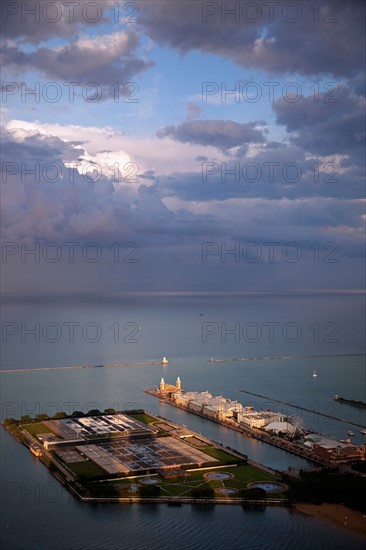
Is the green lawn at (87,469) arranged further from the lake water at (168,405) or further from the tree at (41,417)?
the tree at (41,417)

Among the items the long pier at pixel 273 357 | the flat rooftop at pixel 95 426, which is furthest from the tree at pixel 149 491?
the long pier at pixel 273 357

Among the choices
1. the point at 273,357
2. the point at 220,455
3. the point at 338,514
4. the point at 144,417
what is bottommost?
the point at 338,514

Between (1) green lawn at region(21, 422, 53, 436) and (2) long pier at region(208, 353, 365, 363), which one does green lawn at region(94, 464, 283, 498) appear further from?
(2) long pier at region(208, 353, 365, 363)

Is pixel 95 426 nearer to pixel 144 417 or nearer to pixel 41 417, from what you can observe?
pixel 41 417

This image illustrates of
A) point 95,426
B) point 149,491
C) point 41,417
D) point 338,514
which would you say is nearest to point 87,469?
point 149,491

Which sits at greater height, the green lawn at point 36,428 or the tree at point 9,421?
the tree at point 9,421

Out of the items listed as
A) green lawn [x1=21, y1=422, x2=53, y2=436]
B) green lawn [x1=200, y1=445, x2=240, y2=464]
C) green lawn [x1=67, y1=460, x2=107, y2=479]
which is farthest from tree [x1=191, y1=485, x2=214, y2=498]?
green lawn [x1=21, y1=422, x2=53, y2=436]
